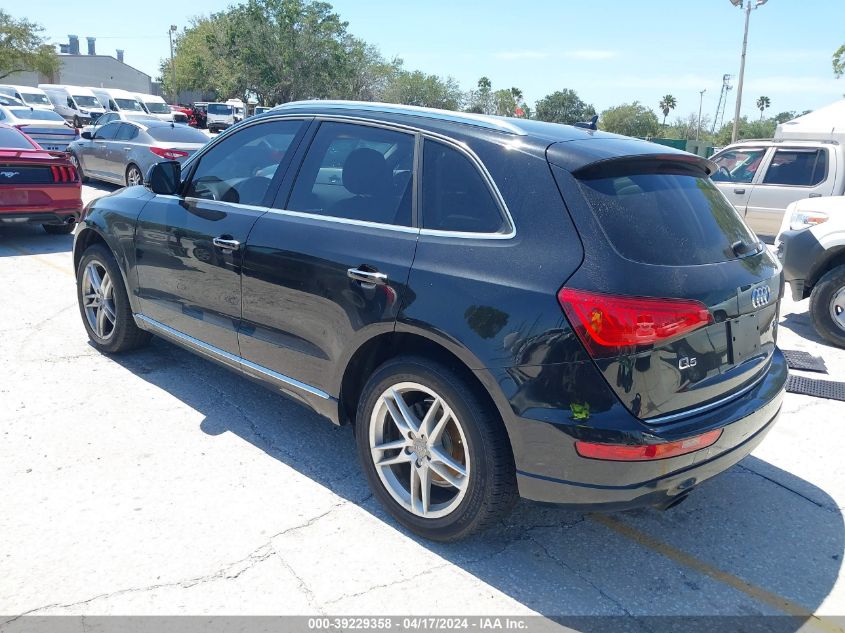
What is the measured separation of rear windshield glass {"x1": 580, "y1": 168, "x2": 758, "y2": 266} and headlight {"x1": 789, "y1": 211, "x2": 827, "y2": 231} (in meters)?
4.24

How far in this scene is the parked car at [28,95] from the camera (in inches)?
1223

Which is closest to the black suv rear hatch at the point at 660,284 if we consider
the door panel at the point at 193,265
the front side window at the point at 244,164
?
the front side window at the point at 244,164

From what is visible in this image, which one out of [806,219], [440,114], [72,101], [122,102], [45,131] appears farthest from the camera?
[122,102]

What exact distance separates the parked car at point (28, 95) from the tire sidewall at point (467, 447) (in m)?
33.0

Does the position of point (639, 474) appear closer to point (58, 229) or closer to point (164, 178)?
point (164, 178)

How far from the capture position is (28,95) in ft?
104

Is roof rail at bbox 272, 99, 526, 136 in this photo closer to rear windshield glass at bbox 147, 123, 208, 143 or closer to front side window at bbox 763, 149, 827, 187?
front side window at bbox 763, 149, 827, 187

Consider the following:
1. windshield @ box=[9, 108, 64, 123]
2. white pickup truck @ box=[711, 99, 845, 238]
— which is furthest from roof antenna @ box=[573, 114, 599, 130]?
windshield @ box=[9, 108, 64, 123]

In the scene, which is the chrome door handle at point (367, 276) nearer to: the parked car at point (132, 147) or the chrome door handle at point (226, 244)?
the chrome door handle at point (226, 244)

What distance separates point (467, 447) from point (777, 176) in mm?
9912

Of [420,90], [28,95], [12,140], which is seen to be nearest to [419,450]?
[12,140]

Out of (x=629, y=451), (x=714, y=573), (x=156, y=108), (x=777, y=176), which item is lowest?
(x=714, y=573)

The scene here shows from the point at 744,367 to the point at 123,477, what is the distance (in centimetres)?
307

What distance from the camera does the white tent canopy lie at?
37.3ft
